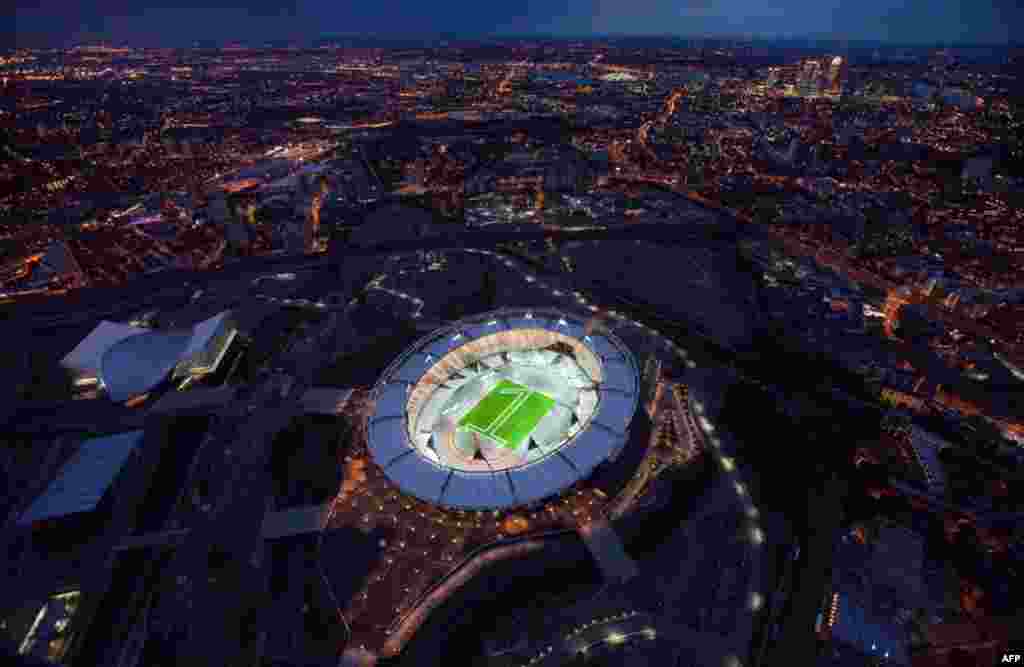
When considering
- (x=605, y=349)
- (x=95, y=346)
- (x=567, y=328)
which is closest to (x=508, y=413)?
(x=605, y=349)

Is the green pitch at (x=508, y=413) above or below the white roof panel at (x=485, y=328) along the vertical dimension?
below

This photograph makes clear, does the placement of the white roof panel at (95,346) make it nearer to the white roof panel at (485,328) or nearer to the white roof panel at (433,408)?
the white roof panel at (433,408)

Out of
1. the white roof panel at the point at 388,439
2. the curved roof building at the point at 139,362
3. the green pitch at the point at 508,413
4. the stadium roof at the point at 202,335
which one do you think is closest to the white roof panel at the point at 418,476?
the white roof panel at the point at 388,439

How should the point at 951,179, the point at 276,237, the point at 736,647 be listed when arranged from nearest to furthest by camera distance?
the point at 736,647 → the point at 276,237 → the point at 951,179

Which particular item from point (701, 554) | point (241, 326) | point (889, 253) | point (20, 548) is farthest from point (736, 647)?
point (889, 253)

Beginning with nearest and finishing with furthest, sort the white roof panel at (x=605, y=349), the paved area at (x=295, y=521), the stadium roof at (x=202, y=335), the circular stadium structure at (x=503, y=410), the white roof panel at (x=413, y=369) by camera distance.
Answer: the circular stadium structure at (x=503, y=410)
the paved area at (x=295, y=521)
the white roof panel at (x=605, y=349)
the white roof panel at (x=413, y=369)
the stadium roof at (x=202, y=335)

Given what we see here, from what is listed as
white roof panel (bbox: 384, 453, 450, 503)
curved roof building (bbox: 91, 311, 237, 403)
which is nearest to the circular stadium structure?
white roof panel (bbox: 384, 453, 450, 503)

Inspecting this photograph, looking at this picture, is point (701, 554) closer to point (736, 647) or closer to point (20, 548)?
point (736, 647)
